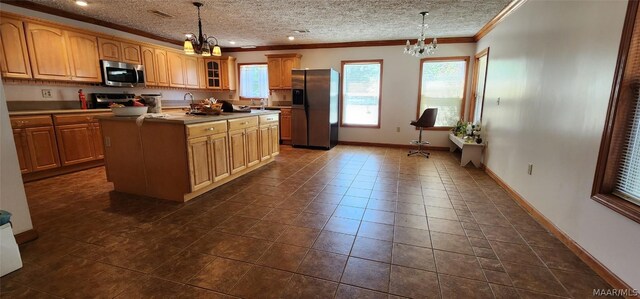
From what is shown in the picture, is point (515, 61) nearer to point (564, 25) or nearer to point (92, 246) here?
point (564, 25)

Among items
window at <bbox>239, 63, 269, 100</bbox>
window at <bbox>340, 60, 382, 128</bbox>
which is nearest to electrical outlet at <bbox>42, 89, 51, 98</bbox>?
window at <bbox>239, 63, 269, 100</bbox>

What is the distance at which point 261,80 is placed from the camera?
713cm

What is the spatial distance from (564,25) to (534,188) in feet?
5.07

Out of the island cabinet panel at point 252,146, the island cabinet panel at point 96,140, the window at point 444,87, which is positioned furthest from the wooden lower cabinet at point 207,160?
the window at point 444,87

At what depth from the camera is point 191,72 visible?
6441 millimetres

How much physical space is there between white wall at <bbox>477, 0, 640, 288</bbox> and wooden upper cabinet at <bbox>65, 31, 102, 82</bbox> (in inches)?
247

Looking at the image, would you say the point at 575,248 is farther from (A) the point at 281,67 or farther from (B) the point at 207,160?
(A) the point at 281,67

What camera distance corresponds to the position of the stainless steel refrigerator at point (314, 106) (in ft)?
19.5

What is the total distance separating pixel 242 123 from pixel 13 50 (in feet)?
10.2

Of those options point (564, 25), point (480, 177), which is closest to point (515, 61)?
point (564, 25)

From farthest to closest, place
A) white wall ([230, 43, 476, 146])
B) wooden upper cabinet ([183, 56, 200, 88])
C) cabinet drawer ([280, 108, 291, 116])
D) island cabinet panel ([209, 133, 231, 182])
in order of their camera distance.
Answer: cabinet drawer ([280, 108, 291, 116]), wooden upper cabinet ([183, 56, 200, 88]), white wall ([230, 43, 476, 146]), island cabinet panel ([209, 133, 231, 182])

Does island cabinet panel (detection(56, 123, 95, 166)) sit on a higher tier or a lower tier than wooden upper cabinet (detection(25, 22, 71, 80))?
lower

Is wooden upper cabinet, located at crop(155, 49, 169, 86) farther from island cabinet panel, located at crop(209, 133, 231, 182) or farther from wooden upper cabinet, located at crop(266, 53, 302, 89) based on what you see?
island cabinet panel, located at crop(209, 133, 231, 182)

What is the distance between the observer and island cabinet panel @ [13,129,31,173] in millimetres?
3480
